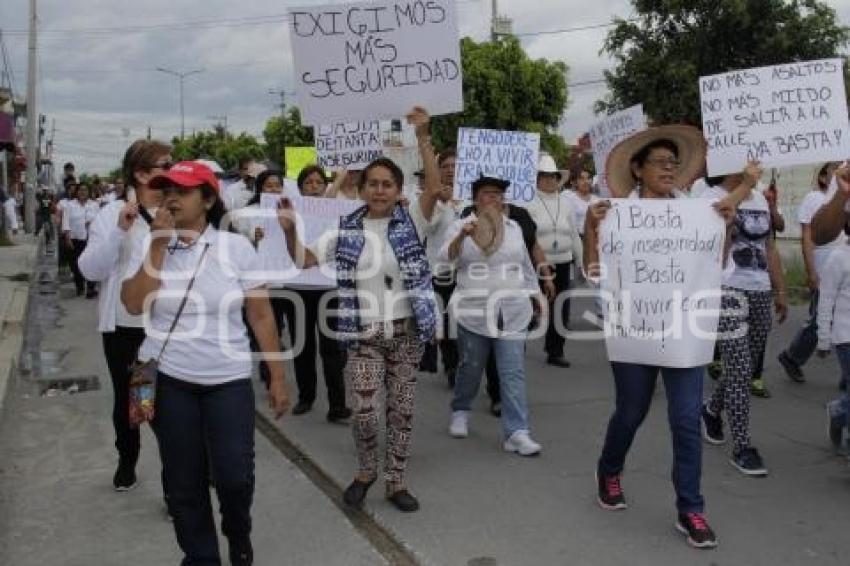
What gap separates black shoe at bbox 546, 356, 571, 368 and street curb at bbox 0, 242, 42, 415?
4.62 m

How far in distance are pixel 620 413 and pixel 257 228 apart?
120 inches

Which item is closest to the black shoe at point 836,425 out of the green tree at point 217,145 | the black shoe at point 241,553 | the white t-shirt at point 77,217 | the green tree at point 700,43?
the black shoe at point 241,553

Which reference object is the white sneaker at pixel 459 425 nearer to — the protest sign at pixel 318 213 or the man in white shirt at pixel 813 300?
the protest sign at pixel 318 213

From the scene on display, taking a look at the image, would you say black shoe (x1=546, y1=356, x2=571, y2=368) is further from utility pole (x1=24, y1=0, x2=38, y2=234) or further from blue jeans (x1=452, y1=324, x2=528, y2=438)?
utility pole (x1=24, y1=0, x2=38, y2=234)

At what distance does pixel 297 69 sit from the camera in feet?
19.2

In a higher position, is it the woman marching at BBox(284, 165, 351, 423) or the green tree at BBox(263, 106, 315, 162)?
the green tree at BBox(263, 106, 315, 162)

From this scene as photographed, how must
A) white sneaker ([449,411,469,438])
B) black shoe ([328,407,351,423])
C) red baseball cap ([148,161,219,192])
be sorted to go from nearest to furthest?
1. red baseball cap ([148,161,219,192])
2. white sneaker ([449,411,469,438])
3. black shoe ([328,407,351,423])

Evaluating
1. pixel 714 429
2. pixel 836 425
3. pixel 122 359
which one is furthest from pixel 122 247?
pixel 836 425

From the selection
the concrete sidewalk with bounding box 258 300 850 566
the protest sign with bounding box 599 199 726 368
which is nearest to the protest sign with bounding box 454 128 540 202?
the concrete sidewalk with bounding box 258 300 850 566

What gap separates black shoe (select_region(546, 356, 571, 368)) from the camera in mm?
8578

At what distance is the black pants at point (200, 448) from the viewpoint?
3.64 m

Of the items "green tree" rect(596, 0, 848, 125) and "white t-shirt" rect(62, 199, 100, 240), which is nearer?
"white t-shirt" rect(62, 199, 100, 240)

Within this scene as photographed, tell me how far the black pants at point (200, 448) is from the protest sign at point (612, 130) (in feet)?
16.5

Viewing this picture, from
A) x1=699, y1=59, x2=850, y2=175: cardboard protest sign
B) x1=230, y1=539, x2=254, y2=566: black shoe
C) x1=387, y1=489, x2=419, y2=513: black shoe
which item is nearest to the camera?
x1=230, y1=539, x2=254, y2=566: black shoe
